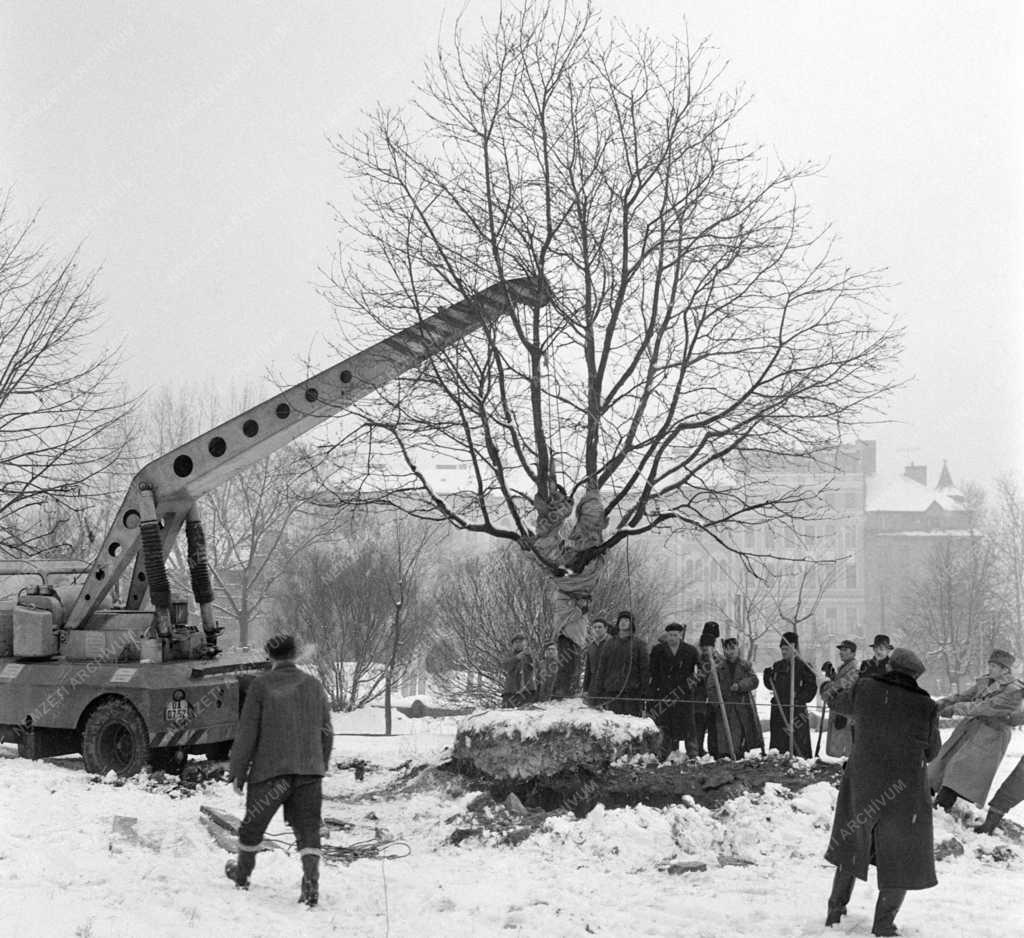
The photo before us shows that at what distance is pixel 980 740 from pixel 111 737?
8029 millimetres

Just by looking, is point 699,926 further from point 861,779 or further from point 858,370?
point 858,370

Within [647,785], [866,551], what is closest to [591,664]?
[647,785]

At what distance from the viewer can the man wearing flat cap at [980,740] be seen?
8.81 m

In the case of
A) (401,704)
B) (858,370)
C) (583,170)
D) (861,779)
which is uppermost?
(583,170)

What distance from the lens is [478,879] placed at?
7.36 m

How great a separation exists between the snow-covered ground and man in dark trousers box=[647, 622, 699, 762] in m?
2.93

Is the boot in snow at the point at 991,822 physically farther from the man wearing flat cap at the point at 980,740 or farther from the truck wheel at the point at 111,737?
the truck wheel at the point at 111,737

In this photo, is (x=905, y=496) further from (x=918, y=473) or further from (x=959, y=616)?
(x=959, y=616)

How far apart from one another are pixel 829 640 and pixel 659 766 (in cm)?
4789

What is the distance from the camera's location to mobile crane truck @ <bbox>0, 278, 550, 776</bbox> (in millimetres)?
11148

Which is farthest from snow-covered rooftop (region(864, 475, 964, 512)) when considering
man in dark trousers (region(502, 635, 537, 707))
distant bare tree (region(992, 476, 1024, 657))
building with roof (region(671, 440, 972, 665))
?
man in dark trousers (region(502, 635, 537, 707))

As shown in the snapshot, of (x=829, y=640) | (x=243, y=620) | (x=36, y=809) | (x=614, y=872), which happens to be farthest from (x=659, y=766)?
(x=829, y=640)

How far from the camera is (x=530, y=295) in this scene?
11039mm

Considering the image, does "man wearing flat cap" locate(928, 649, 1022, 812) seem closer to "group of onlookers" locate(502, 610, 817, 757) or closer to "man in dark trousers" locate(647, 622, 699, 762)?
"group of onlookers" locate(502, 610, 817, 757)
